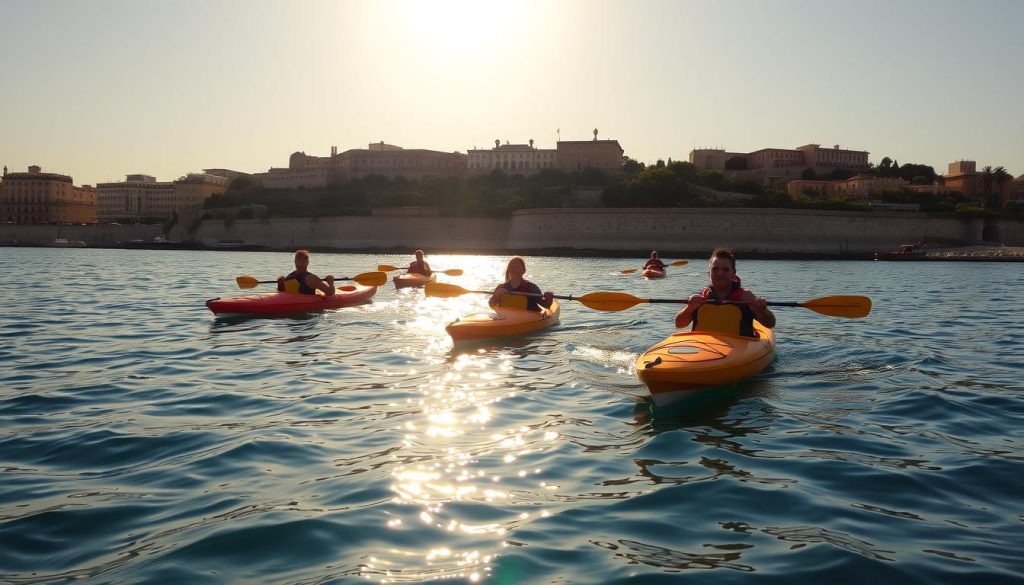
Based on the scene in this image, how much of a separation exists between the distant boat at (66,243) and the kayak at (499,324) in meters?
89.8

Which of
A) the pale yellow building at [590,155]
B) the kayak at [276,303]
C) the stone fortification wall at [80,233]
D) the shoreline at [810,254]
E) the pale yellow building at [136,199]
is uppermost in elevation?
the pale yellow building at [590,155]

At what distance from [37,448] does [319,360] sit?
3.91 m

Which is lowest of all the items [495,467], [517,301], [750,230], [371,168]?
[495,467]

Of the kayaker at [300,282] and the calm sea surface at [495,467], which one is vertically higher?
the kayaker at [300,282]

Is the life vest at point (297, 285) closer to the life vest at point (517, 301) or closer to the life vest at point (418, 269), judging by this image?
the life vest at point (517, 301)

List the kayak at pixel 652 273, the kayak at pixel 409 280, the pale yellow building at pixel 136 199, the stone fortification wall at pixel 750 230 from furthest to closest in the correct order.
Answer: the pale yellow building at pixel 136 199, the stone fortification wall at pixel 750 230, the kayak at pixel 652 273, the kayak at pixel 409 280

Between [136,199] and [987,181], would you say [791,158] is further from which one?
[136,199]

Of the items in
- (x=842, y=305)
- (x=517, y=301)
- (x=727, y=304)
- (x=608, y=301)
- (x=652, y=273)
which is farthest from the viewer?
(x=652, y=273)

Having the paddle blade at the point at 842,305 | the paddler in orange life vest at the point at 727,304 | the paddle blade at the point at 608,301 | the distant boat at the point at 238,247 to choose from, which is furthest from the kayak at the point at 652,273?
the distant boat at the point at 238,247

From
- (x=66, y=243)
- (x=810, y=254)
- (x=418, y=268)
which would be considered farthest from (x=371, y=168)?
(x=418, y=268)

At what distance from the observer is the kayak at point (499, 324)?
1008 centimetres

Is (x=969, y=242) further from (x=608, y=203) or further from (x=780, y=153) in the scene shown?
(x=780, y=153)

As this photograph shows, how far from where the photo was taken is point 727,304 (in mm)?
7781

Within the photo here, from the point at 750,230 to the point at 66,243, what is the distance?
73823mm
